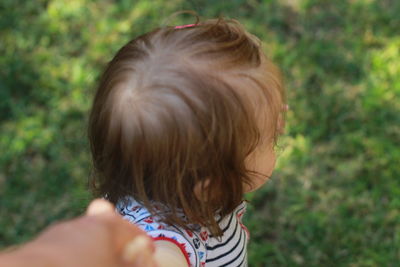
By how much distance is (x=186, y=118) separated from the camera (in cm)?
103

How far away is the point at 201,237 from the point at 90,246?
653 mm

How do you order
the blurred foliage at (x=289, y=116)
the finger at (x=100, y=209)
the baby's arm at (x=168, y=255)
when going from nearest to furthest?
the finger at (x=100, y=209), the baby's arm at (x=168, y=255), the blurred foliage at (x=289, y=116)

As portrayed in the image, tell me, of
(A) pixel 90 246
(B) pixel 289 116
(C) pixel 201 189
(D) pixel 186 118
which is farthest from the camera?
(B) pixel 289 116

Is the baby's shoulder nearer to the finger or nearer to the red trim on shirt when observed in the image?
the red trim on shirt

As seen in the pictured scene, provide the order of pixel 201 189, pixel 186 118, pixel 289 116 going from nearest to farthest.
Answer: pixel 186 118
pixel 201 189
pixel 289 116

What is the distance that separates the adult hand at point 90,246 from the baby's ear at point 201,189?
0.44m

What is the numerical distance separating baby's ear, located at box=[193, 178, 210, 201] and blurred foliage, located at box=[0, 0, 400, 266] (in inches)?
41.4

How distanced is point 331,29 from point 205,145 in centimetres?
199

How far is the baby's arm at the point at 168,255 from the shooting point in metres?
1.03

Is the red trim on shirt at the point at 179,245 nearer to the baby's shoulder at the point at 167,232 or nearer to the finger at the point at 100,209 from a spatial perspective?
the baby's shoulder at the point at 167,232

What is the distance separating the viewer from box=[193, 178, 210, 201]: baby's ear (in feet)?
3.68

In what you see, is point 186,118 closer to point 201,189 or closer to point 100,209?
point 201,189

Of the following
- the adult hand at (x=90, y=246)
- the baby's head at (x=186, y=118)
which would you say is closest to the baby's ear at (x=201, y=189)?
the baby's head at (x=186, y=118)

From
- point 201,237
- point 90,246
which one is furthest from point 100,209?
point 201,237
